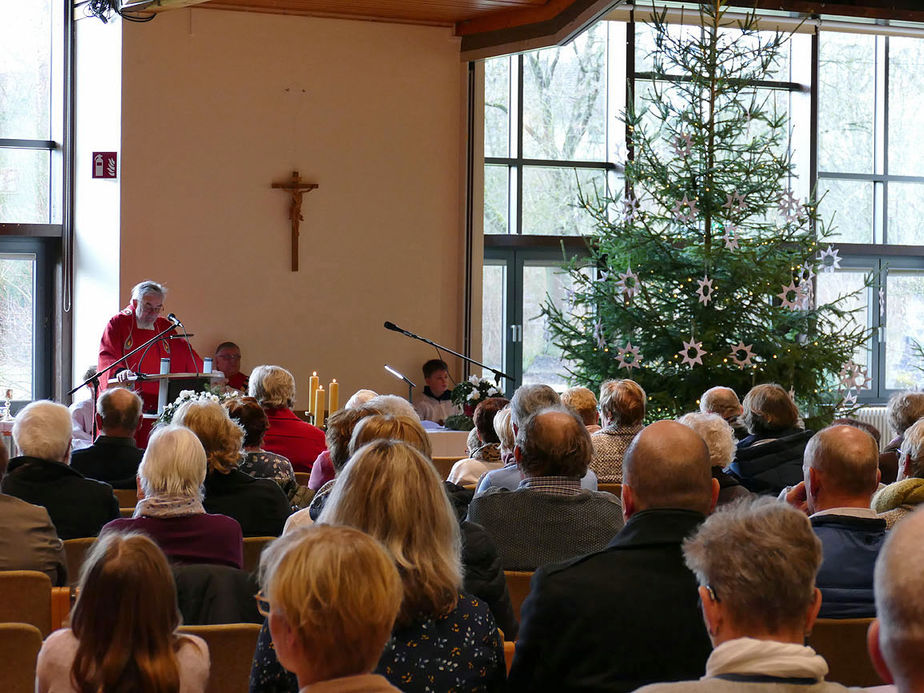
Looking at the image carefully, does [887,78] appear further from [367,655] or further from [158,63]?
[367,655]

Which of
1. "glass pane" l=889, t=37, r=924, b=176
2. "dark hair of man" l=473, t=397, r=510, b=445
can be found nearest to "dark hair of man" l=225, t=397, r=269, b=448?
"dark hair of man" l=473, t=397, r=510, b=445

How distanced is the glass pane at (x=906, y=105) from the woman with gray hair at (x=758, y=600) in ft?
35.3

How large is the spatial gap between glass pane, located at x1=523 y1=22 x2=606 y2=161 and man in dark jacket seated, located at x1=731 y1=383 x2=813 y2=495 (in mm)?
5946

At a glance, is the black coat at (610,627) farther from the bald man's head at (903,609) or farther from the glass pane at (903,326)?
the glass pane at (903,326)

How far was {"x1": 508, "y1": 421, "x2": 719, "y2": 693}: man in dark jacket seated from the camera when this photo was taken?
2268 mm

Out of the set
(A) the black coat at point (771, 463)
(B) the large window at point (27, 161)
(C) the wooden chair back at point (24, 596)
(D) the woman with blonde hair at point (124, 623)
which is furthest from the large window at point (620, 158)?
(D) the woman with blonde hair at point (124, 623)

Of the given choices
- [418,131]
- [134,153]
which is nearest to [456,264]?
[418,131]

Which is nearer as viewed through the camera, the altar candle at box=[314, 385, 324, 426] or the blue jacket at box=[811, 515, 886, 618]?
the blue jacket at box=[811, 515, 886, 618]

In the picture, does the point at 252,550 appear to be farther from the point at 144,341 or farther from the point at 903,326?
the point at 903,326

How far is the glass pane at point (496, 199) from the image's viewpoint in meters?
10.4

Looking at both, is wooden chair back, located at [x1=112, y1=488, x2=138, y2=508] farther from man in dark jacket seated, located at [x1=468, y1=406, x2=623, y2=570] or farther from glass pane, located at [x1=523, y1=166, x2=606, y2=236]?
glass pane, located at [x1=523, y1=166, x2=606, y2=236]

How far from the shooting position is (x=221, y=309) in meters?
8.98

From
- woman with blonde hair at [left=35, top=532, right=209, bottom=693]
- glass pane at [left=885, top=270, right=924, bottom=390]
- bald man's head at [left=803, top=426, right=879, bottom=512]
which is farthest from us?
glass pane at [left=885, top=270, right=924, bottom=390]

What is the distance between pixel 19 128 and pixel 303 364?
2965 mm
